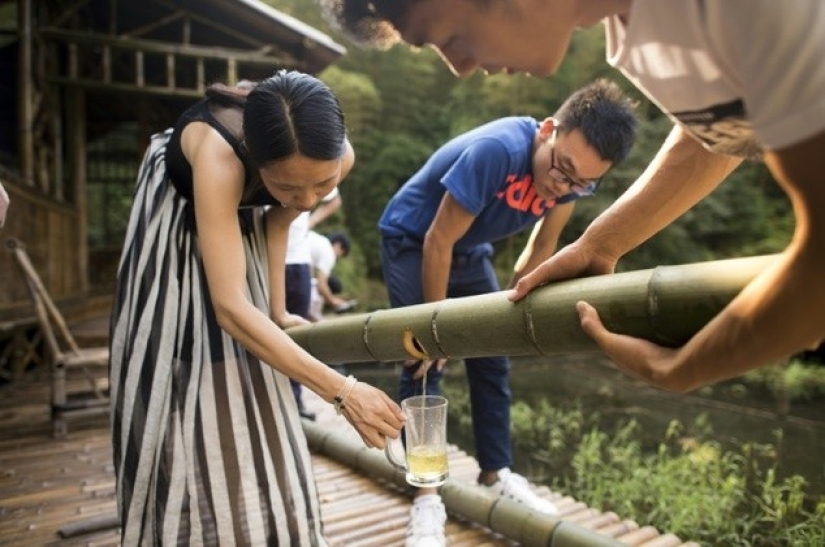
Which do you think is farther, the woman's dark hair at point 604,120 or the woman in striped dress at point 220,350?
the woman's dark hair at point 604,120

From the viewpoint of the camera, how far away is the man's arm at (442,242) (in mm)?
2484

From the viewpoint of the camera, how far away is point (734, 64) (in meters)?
0.70

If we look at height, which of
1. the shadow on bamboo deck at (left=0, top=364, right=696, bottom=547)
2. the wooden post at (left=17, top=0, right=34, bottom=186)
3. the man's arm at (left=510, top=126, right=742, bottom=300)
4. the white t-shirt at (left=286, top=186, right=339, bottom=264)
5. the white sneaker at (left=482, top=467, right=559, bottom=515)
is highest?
the wooden post at (left=17, top=0, right=34, bottom=186)

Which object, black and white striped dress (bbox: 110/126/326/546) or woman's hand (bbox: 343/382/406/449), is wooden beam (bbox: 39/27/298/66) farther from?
woman's hand (bbox: 343/382/406/449)

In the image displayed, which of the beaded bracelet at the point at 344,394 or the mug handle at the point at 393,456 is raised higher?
the beaded bracelet at the point at 344,394

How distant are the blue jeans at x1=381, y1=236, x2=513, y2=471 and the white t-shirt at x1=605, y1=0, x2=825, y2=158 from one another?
1.98m

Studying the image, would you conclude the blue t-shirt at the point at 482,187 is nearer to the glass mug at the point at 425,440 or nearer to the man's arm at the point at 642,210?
the glass mug at the point at 425,440

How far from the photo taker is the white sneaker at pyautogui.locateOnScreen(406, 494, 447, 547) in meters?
2.54

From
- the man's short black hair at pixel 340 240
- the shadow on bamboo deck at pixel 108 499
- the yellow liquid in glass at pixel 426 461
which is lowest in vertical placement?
the shadow on bamboo deck at pixel 108 499

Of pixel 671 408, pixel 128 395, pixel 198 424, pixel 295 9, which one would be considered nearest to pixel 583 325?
pixel 198 424

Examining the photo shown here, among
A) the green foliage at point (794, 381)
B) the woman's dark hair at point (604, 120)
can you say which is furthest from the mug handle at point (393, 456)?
the green foliage at point (794, 381)

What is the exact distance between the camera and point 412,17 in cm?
105

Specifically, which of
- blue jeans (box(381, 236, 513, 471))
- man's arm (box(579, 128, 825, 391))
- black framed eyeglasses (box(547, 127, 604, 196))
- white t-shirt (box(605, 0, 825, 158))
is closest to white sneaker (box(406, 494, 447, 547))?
blue jeans (box(381, 236, 513, 471))

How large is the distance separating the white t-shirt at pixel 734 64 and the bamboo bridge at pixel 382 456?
0.27 meters
